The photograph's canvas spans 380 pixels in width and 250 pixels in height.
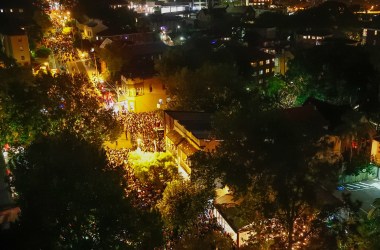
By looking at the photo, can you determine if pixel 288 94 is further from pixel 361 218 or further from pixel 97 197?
pixel 97 197

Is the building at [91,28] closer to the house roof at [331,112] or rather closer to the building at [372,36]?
the building at [372,36]

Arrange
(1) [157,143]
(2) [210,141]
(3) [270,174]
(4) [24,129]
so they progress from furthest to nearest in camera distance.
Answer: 1. (1) [157,143]
2. (4) [24,129]
3. (2) [210,141]
4. (3) [270,174]

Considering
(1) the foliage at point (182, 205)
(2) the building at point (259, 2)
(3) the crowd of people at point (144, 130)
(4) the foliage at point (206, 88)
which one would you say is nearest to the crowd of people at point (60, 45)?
(3) the crowd of people at point (144, 130)

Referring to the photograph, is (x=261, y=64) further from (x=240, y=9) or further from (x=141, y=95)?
(x=240, y=9)

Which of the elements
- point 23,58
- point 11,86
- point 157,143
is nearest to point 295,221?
point 157,143

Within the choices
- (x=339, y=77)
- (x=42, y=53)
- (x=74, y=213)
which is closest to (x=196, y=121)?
(x=74, y=213)

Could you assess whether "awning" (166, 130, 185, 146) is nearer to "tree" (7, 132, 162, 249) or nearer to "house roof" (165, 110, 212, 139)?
"house roof" (165, 110, 212, 139)

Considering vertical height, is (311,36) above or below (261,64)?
above
